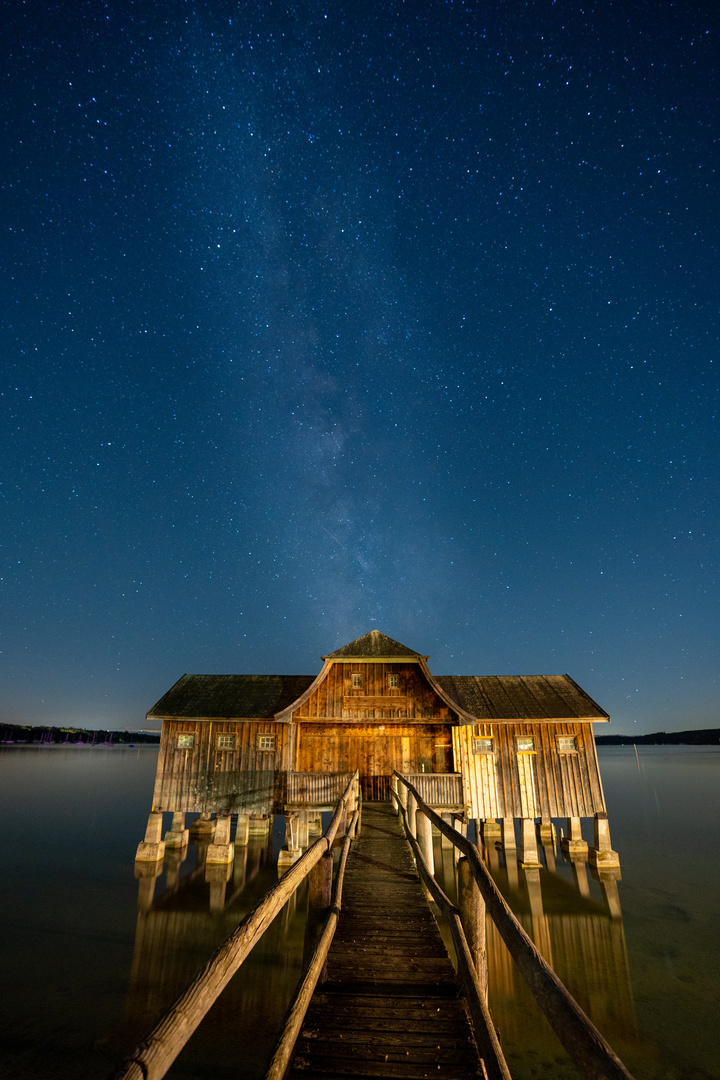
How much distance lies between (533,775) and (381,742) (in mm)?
6203

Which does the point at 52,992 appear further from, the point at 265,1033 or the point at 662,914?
the point at 662,914

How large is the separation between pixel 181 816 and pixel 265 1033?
14704 millimetres

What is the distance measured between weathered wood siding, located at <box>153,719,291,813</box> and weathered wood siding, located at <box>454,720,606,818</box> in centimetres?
759

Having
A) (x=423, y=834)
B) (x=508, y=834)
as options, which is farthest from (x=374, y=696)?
(x=423, y=834)

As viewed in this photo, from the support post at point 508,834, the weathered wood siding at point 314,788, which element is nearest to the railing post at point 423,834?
the weathered wood siding at point 314,788

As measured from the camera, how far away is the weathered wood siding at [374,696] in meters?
20.6

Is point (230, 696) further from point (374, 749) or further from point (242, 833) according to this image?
point (374, 749)

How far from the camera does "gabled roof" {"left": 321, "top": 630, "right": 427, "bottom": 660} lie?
20.6 metres

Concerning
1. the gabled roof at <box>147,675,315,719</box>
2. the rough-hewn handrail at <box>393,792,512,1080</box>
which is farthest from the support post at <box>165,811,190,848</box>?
the rough-hewn handrail at <box>393,792,512,1080</box>

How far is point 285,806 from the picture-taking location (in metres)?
19.0

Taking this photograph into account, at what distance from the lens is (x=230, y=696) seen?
75.7ft

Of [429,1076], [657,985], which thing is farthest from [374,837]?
[429,1076]

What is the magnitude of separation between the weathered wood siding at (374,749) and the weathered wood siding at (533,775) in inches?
48.0

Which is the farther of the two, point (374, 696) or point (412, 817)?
point (374, 696)
